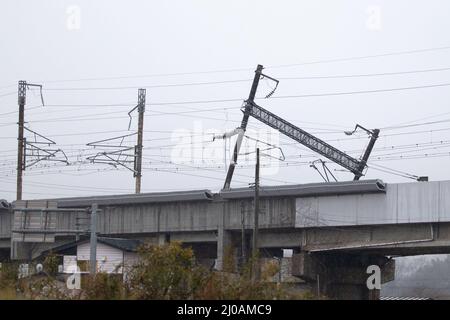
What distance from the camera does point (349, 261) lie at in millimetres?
52906

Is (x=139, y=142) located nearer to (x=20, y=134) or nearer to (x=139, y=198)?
(x=139, y=198)

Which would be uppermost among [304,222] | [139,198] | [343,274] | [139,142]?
[139,142]

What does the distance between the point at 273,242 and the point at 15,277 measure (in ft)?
90.8

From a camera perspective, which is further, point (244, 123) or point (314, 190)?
point (244, 123)

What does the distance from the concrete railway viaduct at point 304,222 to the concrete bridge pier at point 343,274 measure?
0.22 ft

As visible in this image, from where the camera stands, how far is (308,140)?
56219 millimetres

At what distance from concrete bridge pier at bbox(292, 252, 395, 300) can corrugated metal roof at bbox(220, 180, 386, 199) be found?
386 centimetres

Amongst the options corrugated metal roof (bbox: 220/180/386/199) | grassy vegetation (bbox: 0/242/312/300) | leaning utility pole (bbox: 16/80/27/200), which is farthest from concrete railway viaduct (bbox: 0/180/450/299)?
grassy vegetation (bbox: 0/242/312/300)

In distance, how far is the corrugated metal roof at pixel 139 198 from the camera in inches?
2057

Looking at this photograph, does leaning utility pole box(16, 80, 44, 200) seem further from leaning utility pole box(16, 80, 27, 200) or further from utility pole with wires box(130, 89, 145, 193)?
utility pole with wires box(130, 89, 145, 193)

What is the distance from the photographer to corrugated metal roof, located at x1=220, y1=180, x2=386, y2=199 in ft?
150

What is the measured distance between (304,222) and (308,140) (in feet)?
30.8

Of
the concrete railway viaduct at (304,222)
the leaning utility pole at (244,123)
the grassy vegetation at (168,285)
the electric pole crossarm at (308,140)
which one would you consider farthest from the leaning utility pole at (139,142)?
A: the grassy vegetation at (168,285)

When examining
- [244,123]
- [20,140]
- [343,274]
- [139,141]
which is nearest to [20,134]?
[20,140]
